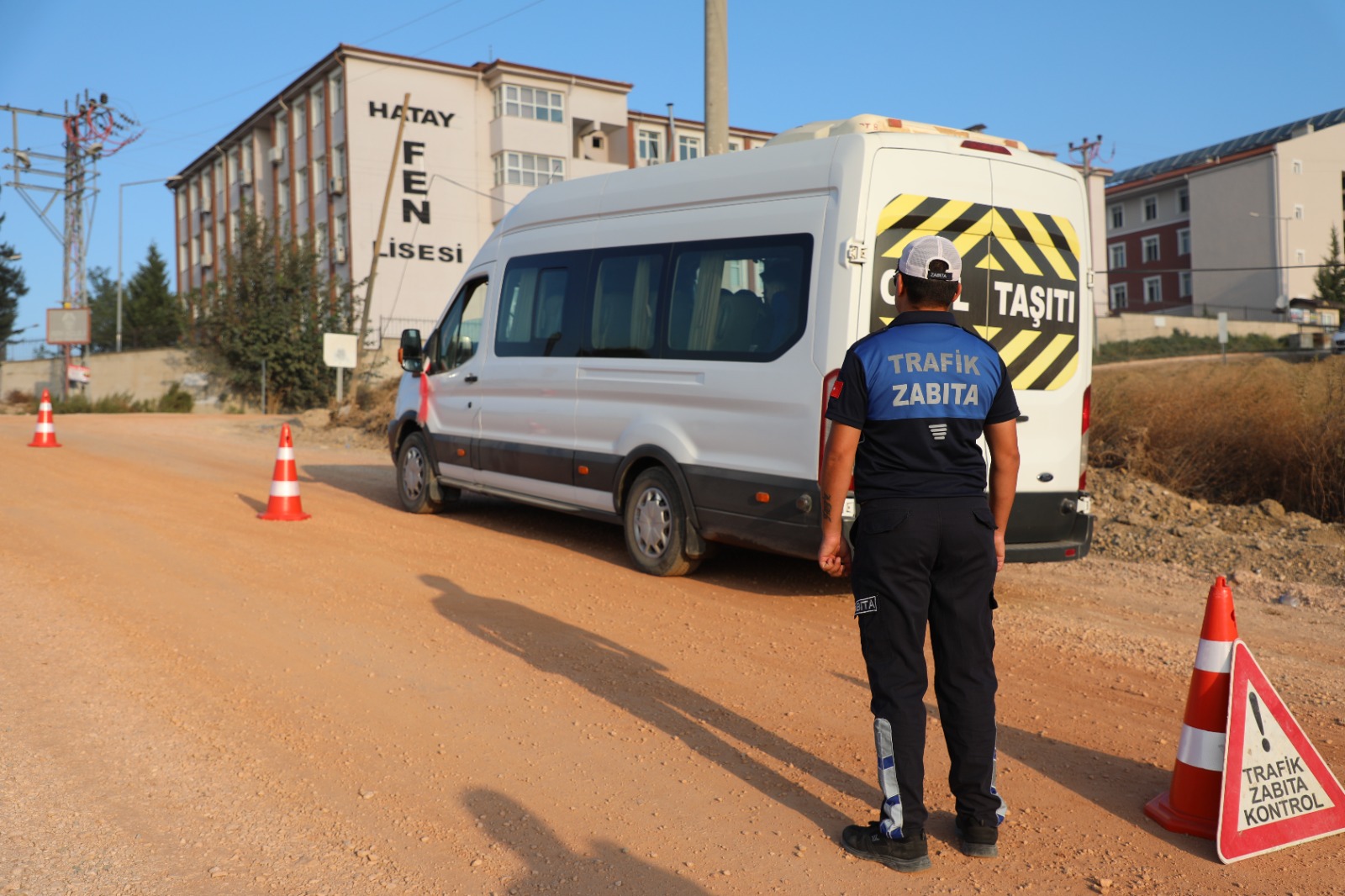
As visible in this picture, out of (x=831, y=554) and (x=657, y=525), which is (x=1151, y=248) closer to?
(x=657, y=525)

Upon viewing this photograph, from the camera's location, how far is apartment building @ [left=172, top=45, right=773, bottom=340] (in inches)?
1750

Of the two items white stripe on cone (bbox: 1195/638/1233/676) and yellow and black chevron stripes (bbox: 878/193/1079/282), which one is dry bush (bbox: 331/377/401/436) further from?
white stripe on cone (bbox: 1195/638/1233/676)

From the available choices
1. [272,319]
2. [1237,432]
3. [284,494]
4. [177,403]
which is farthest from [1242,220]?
[284,494]

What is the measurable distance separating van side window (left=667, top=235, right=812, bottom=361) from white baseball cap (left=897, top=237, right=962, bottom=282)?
10.1ft

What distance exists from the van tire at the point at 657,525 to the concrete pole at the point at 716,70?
6.92 meters

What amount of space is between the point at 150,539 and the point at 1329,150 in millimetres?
68599

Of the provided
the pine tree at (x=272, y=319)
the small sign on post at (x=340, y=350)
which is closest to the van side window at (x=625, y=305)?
the small sign on post at (x=340, y=350)

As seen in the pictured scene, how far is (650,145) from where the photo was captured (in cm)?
5275

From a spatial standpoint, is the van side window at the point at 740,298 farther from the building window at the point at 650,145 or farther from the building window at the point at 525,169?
the building window at the point at 650,145

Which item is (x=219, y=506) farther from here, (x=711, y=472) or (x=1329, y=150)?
(x=1329, y=150)

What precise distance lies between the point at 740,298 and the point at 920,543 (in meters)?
3.94

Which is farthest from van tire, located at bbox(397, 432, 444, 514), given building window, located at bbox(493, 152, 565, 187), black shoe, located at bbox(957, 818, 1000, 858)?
building window, located at bbox(493, 152, 565, 187)

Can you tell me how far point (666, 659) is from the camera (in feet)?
19.0

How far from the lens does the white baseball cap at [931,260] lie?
356 centimetres
